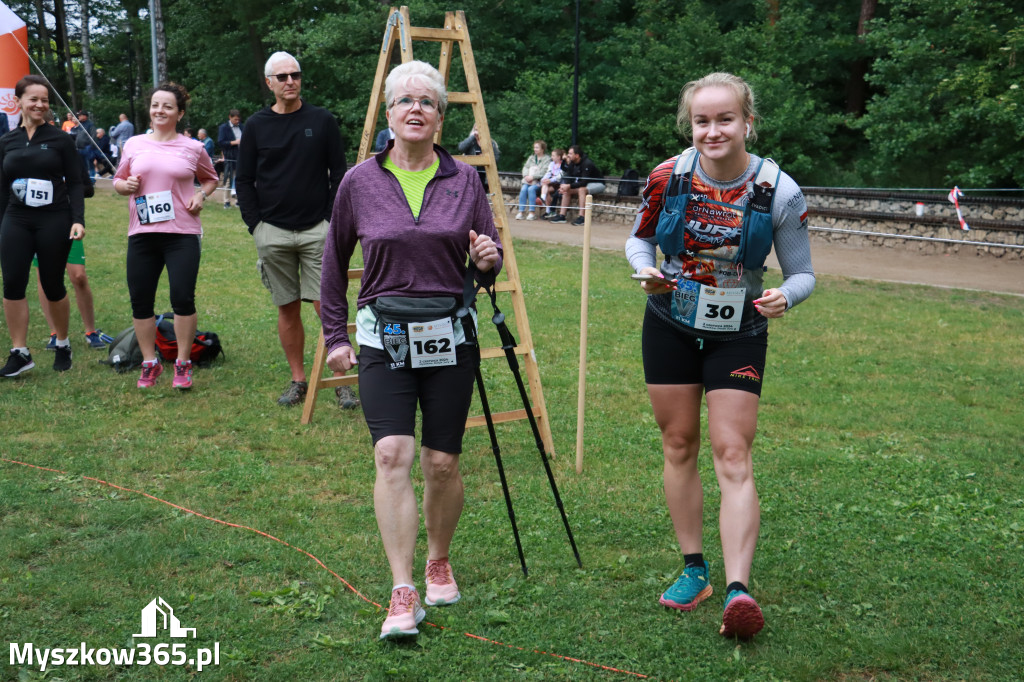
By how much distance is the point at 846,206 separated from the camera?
19766mm

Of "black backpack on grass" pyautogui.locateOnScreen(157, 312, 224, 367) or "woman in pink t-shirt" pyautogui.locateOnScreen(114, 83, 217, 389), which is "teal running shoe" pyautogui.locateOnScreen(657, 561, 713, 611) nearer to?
"woman in pink t-shirt" pyautogui.locateOnScreen(114, 83, 217, 389)

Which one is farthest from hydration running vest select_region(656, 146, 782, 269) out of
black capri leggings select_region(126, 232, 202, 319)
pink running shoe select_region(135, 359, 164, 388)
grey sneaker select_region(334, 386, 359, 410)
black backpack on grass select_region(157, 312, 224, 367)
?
black backpack on grass select_region(157, 312, 224, 367)

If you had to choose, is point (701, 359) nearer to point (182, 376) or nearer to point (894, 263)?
point (182, 376)

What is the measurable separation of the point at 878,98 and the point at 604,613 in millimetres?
19626

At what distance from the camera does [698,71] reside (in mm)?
25844

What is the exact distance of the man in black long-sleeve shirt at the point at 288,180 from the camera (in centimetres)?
624

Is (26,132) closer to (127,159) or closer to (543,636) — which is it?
(127,159)

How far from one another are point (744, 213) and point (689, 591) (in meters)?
1.46

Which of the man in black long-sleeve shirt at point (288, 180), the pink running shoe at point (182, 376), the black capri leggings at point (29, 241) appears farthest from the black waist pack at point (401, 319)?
the black capri leggings at point (29, 241)

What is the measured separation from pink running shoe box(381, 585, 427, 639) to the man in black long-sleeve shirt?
10.5 ft

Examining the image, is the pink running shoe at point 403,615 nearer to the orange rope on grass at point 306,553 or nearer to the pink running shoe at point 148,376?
the orange rope on grass at point 306,553

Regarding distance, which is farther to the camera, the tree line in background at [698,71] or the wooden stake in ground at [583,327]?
the tree line in background at [698,71]

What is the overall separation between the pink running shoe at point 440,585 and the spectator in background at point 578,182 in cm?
1661

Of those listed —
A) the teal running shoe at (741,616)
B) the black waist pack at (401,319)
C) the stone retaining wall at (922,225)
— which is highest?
the black waist pack at (401,319)
